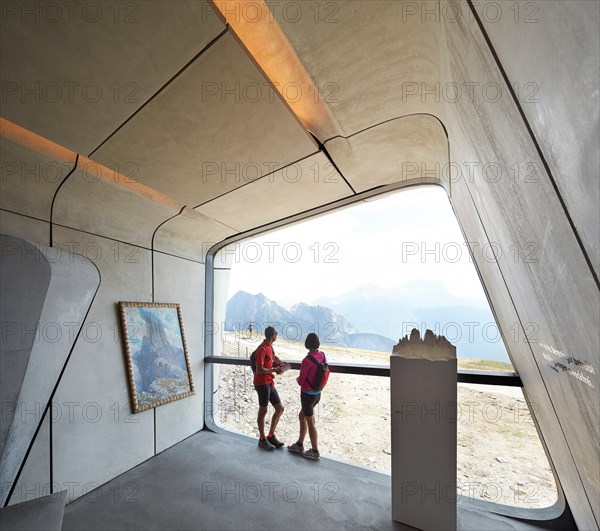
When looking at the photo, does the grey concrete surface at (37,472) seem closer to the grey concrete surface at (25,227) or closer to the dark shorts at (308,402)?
the grey concrete surface at (25,227)

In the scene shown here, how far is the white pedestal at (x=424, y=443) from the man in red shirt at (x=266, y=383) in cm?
196

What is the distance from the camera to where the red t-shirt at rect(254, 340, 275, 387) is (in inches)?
169

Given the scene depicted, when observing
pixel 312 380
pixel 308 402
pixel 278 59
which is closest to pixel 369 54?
pixel 278 59

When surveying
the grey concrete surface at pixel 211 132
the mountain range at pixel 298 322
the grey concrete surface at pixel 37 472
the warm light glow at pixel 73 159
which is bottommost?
the grey concrete surface at pixel 37 472

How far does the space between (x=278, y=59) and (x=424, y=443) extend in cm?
344

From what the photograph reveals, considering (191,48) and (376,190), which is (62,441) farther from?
(376,190)

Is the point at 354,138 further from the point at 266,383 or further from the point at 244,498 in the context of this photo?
the point at 244,498

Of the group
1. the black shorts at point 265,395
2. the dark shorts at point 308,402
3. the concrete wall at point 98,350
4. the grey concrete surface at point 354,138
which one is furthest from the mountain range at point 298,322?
the grey concrete surface at point 354,138

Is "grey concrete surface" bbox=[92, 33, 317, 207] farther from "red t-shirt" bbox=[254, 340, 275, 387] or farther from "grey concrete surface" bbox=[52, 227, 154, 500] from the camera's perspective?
"red t-shirt" bbox=[254, 340, 275, 387]

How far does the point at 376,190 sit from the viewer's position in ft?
13.7

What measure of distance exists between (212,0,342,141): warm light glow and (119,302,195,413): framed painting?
10.2 feet

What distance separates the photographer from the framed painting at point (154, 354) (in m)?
3.76

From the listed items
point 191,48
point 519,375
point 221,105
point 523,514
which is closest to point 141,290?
point 221,105

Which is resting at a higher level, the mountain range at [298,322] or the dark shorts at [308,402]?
the mountain range at [298,322]
